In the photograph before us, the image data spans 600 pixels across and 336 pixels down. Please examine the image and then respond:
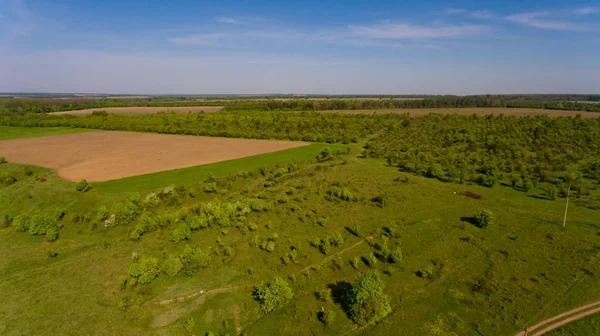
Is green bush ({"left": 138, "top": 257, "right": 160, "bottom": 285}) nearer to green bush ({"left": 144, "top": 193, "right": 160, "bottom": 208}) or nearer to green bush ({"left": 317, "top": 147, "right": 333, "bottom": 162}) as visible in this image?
green bush ({"left": 144, "top": 193, "right": 160, "bottom": 208})

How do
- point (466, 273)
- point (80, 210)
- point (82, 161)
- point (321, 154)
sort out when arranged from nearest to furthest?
point (466, 273), point (80, 210), point (82, 161), point (321, 154)

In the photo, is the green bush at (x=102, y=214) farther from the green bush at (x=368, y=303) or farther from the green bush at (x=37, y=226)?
the green bush at (x=368, y=303)

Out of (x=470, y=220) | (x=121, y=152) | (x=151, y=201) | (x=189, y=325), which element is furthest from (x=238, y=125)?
(x=189, y=325)

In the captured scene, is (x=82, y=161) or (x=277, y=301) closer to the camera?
(x=277, y=301)

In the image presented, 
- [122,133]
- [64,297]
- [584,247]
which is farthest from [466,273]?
[122,133]

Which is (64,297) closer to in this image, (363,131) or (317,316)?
(317,316)

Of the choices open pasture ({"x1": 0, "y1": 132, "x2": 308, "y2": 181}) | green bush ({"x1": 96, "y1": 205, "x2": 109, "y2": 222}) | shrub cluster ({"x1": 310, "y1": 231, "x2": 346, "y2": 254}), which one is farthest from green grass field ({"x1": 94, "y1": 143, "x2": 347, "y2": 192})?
shrub cluster ({"x1": 310, "y1": 231, "x2": 346, "y2": 254})

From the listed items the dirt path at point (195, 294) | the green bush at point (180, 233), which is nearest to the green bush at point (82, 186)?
the green bush at point (180, 233)

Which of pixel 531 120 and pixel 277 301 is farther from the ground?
pixel 531 120
